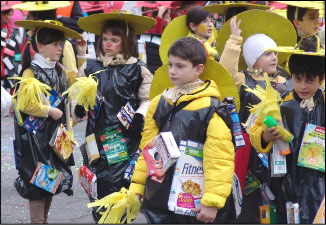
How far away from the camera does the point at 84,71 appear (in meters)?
5.96

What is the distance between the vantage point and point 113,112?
5773 mm

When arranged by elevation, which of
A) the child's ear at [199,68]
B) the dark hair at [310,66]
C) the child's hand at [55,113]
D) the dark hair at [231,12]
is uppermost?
the dark hair at [310,66]

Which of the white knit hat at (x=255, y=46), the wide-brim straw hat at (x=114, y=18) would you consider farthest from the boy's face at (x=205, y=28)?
the white knit hat at (x=255, y=46)

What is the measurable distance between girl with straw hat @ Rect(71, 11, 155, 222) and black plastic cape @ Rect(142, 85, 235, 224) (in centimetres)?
135

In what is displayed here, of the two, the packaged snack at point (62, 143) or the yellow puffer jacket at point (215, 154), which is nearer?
the yellow puffer jacket at point (215, 154)

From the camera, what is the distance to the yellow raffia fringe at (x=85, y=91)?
5.53m

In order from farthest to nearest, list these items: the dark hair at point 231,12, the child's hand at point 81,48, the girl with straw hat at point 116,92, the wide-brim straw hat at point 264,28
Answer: the dark hair at point 231,12, the child's hand at point 81,48, the girl with straw hat at point 116,92, the wide-brim straw hat at point 264,28

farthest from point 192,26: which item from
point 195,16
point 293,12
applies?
point 293,12

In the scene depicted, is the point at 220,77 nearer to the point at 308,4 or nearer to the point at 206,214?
the point at 206,214

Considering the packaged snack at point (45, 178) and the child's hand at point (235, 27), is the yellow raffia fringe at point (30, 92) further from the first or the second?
the child's hand at point (235, 27)

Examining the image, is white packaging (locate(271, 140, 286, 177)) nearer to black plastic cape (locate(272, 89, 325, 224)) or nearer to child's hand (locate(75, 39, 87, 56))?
black plastic cape (locate(272, 89, 325, 224))

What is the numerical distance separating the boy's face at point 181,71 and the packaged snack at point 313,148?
2.48ft

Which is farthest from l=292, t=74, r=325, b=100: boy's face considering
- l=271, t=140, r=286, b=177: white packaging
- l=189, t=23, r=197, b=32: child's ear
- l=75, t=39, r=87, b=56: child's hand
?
l=189, t=23, r=197, b=32: child's ear

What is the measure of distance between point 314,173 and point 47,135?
8.83 ft
